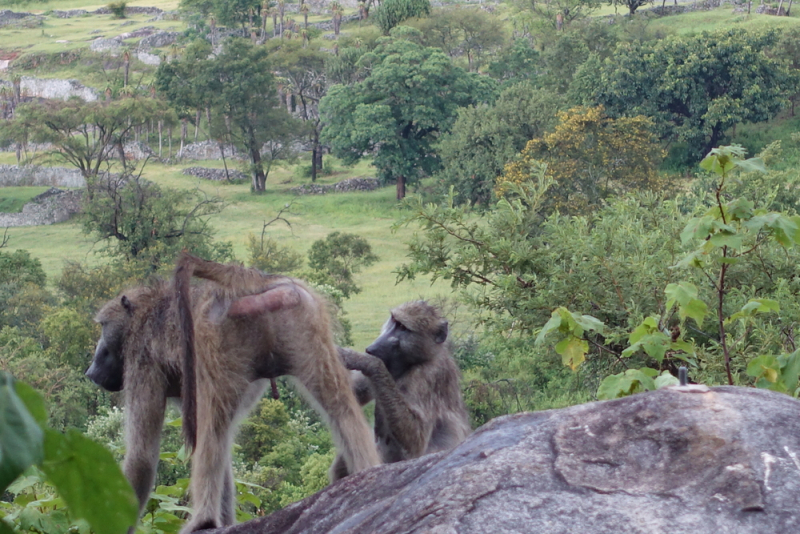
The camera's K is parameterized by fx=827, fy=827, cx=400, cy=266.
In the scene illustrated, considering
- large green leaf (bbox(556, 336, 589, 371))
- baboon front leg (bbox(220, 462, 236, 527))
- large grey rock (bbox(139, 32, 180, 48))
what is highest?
large green leaf (bbox(556, 336, 589, 371))

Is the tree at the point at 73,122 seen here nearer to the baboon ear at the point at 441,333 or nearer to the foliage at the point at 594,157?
the foliage at the point at 594,157

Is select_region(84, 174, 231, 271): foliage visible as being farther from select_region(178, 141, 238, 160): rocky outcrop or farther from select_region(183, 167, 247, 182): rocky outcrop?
select_region(178, 141, 238, 160): rocky outcrop

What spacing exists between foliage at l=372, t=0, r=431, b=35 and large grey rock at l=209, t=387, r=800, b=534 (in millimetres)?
44087

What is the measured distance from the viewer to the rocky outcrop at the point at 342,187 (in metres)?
35.1

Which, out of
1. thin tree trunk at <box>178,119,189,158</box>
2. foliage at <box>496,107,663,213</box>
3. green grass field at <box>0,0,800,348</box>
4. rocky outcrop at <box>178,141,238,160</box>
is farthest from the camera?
thin tree trunk at <box>178,119,189,158</box>

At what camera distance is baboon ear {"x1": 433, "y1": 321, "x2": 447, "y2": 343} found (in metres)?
3.43

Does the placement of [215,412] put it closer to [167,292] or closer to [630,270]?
[167,292]

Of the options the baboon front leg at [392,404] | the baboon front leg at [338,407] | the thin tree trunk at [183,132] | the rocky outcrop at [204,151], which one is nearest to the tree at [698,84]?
the rocky outcrop at [204,151]

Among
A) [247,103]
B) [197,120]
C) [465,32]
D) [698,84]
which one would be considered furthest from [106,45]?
[698,84]

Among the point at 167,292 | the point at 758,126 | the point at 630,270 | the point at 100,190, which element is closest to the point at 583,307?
the point at 630,270

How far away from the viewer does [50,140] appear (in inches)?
1195

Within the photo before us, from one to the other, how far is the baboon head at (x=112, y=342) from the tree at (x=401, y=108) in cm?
2930

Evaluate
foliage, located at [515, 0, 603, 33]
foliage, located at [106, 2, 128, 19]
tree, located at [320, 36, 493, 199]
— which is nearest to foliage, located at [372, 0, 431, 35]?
foliage, located at [515, 0, 603, 33]

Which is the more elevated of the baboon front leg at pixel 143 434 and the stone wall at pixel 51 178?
the baboon front leg at pixel 143 434
